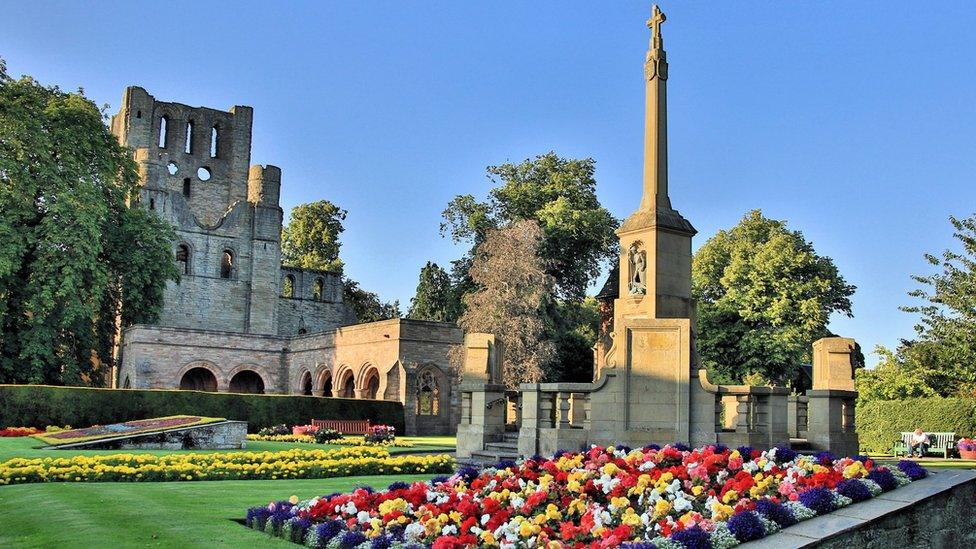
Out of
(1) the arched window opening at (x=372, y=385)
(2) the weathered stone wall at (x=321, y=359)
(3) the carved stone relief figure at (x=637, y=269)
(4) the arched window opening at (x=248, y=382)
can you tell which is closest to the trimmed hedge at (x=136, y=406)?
(2) the weathered stone wall at (x=321, y=359)

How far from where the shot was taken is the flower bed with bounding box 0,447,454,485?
48.3 ft

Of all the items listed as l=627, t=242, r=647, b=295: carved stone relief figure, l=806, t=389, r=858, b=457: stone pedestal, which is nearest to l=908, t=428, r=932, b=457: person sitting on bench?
l=806, t=389, r=858, b=457: stone pedestal

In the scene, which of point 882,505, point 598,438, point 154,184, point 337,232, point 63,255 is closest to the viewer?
point 882,505

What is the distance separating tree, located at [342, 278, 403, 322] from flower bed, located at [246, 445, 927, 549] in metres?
60.1

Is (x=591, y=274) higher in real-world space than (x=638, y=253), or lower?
higher

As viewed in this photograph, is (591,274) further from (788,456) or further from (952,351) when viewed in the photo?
(788,456)

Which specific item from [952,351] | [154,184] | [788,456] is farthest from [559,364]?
[788,456]

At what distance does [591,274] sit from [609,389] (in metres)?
35.9

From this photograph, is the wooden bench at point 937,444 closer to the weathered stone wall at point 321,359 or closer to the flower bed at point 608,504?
the flower bed at point 608,504

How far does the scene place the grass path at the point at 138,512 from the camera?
8.79 m

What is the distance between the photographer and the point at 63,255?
38188 millimetres

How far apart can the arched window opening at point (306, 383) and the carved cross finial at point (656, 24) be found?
36530 mm

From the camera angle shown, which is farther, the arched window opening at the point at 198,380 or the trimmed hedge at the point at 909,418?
the arched window opening at the point at 198,380

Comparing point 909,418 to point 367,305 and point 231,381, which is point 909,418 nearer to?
point 231,381
